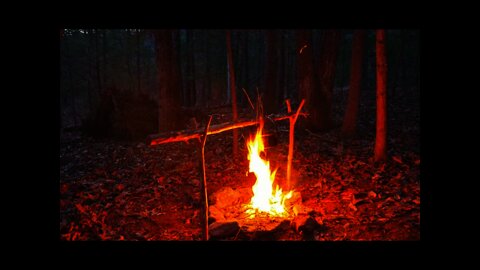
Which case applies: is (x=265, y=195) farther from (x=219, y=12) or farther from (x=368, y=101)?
(x=368, y=101)

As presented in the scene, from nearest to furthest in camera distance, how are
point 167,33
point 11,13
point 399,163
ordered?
point 11,13
point 399,163
point 167,33

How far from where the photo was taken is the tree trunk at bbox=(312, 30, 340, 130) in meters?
12.5

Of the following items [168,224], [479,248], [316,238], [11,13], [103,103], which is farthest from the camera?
[103,103]

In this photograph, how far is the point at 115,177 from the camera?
8.99 m

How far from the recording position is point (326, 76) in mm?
12617

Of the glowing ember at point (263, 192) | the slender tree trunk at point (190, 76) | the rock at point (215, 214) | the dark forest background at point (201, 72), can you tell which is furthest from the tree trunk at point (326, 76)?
the slender tree trunk at point (190, 76)

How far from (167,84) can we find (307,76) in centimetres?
530

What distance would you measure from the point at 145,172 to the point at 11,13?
5.87 metres

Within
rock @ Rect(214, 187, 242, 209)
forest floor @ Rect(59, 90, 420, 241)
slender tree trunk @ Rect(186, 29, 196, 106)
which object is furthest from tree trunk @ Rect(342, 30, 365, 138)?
slender tree trunk @ Rect(186, 29, 196, 106)

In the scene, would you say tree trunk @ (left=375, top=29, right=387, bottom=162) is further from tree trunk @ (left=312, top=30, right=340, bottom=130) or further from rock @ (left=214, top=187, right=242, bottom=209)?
rock @ (left=214, top=187, right=242, bottom=209)

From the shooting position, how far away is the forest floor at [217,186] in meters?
6.24

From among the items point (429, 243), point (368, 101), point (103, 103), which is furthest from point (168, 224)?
point (368, 101)

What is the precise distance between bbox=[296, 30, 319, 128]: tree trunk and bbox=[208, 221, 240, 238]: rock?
292 inches

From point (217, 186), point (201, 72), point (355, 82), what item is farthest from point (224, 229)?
point (201, 72)
